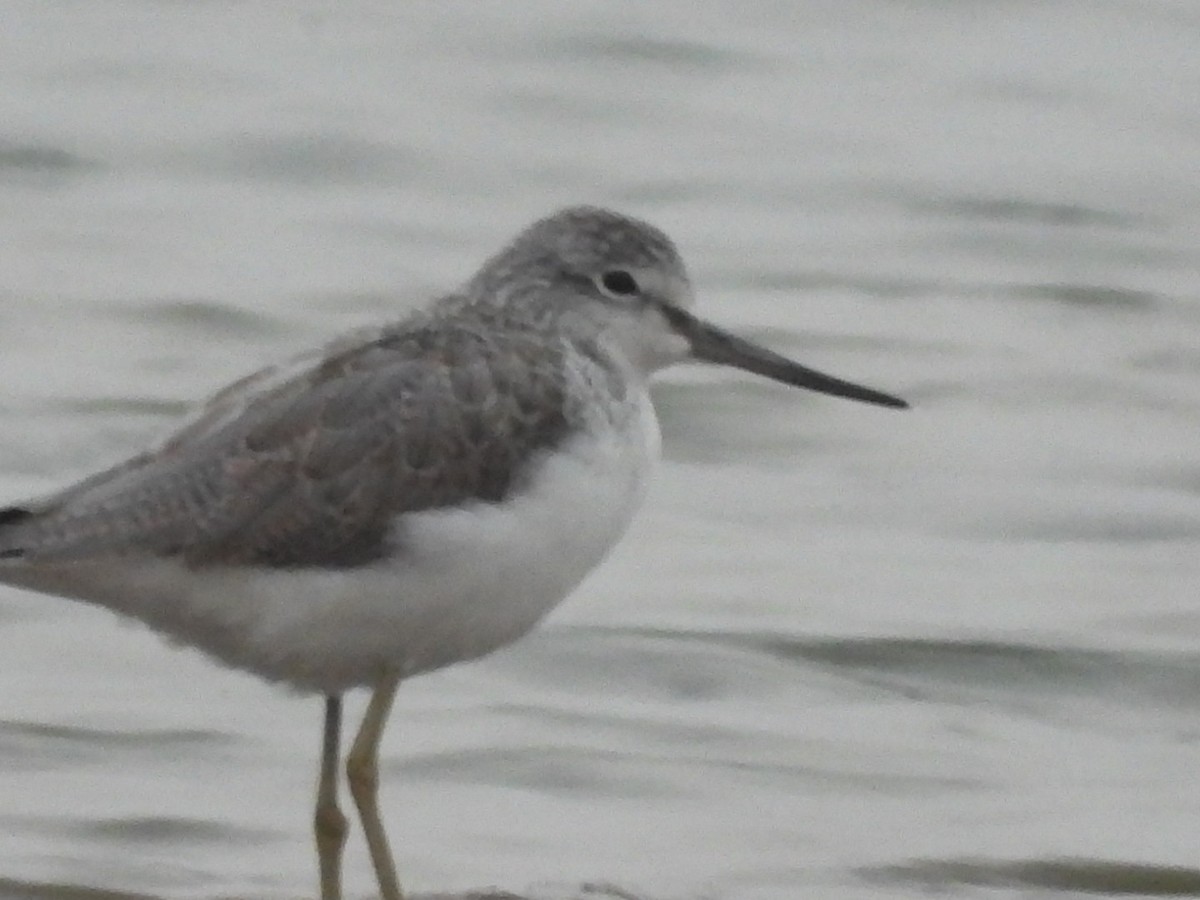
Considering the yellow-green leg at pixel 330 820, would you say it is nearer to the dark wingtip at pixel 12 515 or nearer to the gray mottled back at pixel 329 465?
the gray mottled back at pixel 329 465

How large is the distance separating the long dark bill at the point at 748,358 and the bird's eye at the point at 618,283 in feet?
0.33

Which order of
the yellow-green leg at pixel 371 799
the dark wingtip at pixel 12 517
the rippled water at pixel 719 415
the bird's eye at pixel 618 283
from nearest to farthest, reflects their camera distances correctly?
the dark wingtip at pixel 12 517 < the yellow-green leg at pixel 371 799 < the bird's eye at pixel 618 283 < the rippled water at pixel 719 415

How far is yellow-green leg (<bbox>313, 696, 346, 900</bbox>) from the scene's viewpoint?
8781 mm

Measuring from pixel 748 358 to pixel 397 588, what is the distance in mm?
1486

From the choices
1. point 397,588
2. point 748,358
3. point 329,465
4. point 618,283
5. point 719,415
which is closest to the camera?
point 397,588

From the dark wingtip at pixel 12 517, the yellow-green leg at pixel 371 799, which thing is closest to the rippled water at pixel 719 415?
the yellow-green leg at pixel 371 799

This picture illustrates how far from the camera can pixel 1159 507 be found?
12.1m

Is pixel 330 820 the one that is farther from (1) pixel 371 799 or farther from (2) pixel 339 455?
(2) pixel 339 455

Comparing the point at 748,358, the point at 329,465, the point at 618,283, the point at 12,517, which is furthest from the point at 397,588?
the point at 748,358

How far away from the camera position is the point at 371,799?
346 inches

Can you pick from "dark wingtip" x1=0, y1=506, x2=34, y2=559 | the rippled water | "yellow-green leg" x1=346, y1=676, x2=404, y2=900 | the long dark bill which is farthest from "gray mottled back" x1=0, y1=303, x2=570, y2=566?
the rippled water

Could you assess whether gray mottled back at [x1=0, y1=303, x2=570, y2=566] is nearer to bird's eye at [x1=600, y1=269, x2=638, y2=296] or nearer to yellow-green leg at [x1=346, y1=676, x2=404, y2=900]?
bird's eye at [x1=600, y1=269, x2=638, y2=296]

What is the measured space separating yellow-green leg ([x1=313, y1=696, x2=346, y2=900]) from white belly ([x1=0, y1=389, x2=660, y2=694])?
2.14 feet

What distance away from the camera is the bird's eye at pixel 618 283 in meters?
8.87
